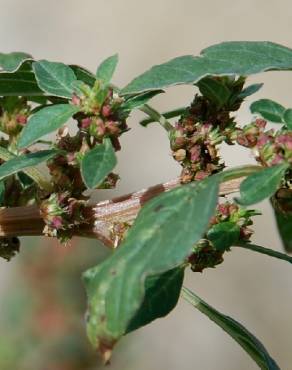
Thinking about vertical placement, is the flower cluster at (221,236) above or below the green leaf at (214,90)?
below

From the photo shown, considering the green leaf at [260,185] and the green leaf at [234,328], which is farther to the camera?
the green leaf at [234,328]

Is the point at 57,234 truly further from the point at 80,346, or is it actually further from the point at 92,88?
the point at 80,346

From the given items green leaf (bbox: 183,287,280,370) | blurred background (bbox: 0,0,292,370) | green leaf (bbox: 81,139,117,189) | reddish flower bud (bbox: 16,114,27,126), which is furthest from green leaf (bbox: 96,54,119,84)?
blurred background (bbox: 0,0,292,370)

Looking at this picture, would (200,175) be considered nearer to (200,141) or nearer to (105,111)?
(200,141)

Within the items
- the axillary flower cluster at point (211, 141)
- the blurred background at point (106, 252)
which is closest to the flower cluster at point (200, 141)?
the axillary flower cluster at point (211, 141)

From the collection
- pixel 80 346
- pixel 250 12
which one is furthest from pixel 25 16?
pixel 80 346

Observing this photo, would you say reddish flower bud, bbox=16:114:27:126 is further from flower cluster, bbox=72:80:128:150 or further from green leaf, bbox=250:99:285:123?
green leaf, bbox=250:99:285:123

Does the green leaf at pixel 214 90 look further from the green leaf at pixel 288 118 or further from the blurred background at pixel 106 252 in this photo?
the blurred background at pixel 106 252

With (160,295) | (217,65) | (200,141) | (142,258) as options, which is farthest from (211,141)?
(142,258)
